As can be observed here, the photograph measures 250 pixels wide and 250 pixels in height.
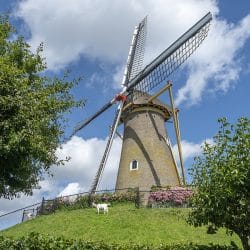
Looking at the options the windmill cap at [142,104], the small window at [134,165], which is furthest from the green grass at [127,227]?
the windmill cap at [142,104]

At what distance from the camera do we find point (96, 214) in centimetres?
2762

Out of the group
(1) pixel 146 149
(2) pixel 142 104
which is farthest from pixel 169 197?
(2) pixel 142 104

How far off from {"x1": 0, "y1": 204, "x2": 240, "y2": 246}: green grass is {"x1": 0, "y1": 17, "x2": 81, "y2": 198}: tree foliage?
737 cm

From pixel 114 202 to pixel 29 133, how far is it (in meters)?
18.9

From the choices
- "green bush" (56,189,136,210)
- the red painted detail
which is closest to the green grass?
"green bush" (56,189,136,210)

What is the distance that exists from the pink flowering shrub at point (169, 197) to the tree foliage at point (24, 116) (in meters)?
15.0

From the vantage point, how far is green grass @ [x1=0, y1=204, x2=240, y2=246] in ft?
71.8

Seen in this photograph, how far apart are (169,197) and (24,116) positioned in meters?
18.7

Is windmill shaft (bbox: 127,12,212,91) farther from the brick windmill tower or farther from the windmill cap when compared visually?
the brick windmill tower

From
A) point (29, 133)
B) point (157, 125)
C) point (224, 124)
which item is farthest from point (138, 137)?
point (29, 133)

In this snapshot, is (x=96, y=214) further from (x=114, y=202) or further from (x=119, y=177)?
(x=119, y=177)

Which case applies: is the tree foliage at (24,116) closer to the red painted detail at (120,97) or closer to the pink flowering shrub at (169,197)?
the pink flowering shrub at (169,197)

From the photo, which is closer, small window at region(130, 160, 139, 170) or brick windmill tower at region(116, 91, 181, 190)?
brick windmill tower at region(116, 91, 181, 190)

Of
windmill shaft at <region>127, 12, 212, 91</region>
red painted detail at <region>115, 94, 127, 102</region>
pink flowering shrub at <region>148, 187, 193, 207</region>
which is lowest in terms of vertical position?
pink flowering shrub at <region>148, 187, 193, 207</region>
